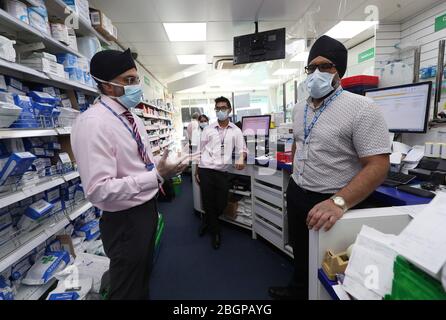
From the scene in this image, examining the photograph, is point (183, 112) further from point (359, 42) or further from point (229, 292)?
point (229, 292)

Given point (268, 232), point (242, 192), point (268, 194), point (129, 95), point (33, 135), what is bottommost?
point (268, 232)

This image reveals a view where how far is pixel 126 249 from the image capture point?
3.78ft

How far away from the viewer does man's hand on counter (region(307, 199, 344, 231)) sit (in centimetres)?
83

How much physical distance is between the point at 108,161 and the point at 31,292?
1.24 m

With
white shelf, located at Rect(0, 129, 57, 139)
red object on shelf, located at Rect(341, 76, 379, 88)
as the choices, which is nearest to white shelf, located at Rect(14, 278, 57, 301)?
white shelf, located at Rect(0, 129, 57, 139)

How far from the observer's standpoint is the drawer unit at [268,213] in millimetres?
2264

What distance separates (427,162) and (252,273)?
1.69 meters

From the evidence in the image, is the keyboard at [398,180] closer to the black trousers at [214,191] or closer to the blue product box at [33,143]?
the black trousers at [214,191]

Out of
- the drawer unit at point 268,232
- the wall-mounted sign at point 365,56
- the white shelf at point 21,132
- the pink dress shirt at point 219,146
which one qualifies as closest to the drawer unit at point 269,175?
the pink dress shirt at point 219,146

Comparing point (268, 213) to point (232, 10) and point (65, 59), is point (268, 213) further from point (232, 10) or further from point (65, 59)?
point (232, 10)

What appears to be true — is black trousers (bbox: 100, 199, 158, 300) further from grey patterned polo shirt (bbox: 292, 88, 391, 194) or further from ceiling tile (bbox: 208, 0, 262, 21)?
ceiling tile (bbox: 208, 0, 262, 21)

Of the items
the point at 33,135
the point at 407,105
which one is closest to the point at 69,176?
the point at 33,135

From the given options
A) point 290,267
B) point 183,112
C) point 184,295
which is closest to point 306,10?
point 290,267

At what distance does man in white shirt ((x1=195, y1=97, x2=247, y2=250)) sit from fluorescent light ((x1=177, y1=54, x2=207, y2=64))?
3599mm
